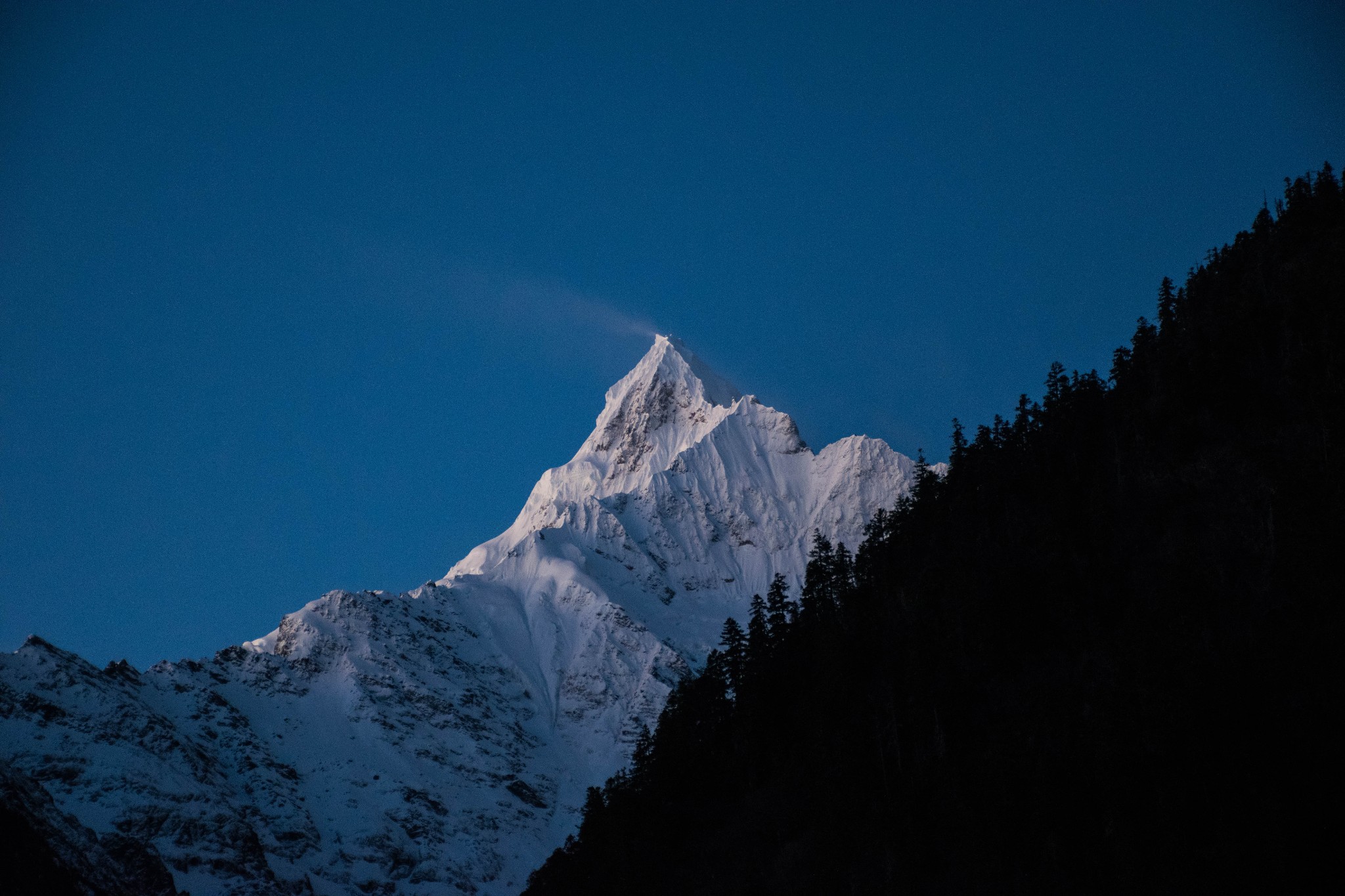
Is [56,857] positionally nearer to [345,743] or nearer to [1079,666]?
[1079,666]

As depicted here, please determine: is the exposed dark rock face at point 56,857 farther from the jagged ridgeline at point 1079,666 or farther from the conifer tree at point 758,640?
the conifer tree at point 758,640

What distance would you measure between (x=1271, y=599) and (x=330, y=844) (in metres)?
111

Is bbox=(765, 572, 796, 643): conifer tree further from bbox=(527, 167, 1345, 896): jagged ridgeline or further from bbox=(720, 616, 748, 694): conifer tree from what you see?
bbox=(720, 616, 748, 694): conifer tree

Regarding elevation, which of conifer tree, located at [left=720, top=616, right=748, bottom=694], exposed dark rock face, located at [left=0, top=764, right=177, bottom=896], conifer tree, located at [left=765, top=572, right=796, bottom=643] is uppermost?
conifer tree, located at [left=765, top=572, right=796, bottom=643]

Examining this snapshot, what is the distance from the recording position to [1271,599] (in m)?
67.3

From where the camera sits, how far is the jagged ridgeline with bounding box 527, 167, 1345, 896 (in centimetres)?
6131

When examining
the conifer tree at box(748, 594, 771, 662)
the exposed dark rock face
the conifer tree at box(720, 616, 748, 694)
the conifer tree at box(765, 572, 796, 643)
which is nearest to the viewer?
the exposed dark rock face

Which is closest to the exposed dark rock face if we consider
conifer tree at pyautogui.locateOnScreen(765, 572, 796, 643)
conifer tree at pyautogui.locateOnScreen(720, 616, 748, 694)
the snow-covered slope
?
the snow-covered slope

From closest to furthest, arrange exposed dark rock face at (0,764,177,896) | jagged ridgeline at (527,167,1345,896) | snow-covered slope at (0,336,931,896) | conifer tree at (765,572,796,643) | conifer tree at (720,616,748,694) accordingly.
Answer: jagged ridgeline at (527,167,1345,896) → exposed dark rock face at (0,764,177,896) → conifer tree at (720,616,748,694) → conifer tree at (765,572,796,643) → snow-covered slope at (0,336,931,896)

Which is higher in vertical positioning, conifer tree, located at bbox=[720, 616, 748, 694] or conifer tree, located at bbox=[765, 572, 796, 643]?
conifer tree, located at bbox=[765, 572, 796, 643]

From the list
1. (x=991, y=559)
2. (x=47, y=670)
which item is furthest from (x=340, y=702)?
(x=991, y=559)

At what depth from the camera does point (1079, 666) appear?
75.1m

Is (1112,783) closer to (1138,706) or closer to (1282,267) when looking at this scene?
(1138,706)

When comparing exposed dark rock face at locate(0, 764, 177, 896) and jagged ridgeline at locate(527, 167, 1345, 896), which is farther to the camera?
exposed dark rock face at locate(0, 764, 177, 896)
